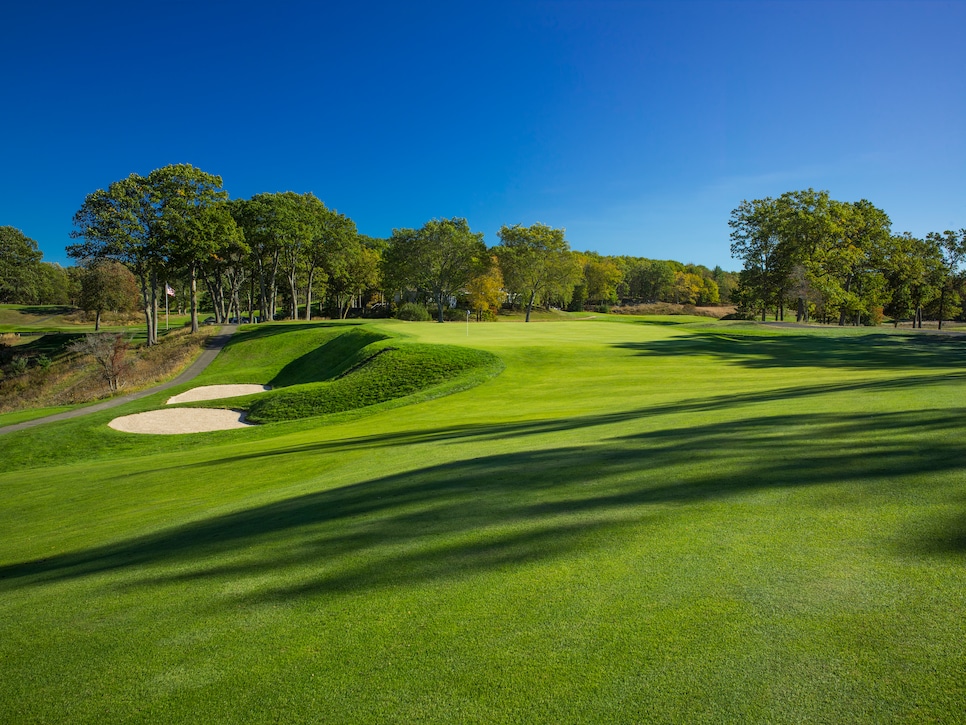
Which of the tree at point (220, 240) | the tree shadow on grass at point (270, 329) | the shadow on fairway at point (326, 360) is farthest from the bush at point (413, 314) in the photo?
the shadow on fairway at point (326, 360)

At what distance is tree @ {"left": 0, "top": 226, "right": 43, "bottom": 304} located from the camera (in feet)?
271

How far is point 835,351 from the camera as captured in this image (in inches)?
1049

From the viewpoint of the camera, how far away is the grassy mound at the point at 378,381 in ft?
73.7

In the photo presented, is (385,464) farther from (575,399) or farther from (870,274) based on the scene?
(870,274)

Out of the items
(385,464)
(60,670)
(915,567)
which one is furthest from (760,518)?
(385,464)

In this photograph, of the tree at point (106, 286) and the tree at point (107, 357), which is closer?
the tree at point (107, 357)

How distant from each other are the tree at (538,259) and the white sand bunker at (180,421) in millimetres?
57374

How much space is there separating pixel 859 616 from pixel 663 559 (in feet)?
3.99

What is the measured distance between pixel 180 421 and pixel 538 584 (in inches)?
941

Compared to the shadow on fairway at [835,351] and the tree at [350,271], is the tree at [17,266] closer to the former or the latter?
the tree at [350,271]

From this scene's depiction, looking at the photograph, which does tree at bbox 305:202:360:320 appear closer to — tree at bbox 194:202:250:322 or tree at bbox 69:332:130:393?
tree at bbox 194:202:250:322

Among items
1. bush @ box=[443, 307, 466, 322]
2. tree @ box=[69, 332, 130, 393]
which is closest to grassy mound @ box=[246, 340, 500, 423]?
tree @ box=[69, 332, 130, 393]

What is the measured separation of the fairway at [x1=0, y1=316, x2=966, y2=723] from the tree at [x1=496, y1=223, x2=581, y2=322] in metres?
70.1

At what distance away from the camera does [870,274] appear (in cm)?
5831
